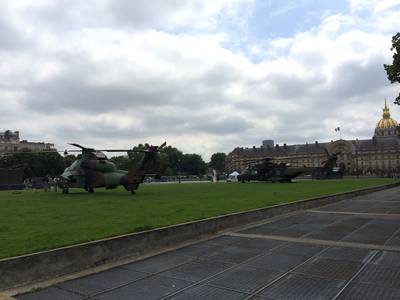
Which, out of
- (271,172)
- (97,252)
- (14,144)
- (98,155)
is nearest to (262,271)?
(97,252)

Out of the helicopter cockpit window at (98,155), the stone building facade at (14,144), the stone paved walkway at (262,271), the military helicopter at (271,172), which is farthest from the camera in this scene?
the stone building facade at (14,144)

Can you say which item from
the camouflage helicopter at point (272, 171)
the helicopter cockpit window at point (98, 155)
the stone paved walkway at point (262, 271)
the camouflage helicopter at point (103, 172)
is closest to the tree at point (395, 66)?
the stone paved walkway at point (262, 271)

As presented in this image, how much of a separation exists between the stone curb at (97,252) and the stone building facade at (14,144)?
15849 centimetres

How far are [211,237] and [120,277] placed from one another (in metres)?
4.82

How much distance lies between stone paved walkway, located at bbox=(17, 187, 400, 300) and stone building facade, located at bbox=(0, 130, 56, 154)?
160121mm

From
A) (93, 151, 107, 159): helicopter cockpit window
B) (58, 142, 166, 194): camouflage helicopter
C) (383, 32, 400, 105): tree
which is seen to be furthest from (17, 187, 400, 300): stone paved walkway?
(93, 151, 107, 159): helicopter cockpit window

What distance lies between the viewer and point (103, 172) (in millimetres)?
32531

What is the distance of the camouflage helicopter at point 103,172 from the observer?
1262 inches

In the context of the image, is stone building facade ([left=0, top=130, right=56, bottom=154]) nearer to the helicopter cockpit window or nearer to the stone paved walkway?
the helicopter cockpit window

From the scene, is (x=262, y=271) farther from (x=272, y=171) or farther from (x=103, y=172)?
(x=272, y=171)

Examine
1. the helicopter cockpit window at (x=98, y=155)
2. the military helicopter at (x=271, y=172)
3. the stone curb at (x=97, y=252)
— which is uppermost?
the helicopter cockpit window at (x=98, y=155)

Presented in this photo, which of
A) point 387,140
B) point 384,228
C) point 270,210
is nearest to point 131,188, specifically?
point 270,210

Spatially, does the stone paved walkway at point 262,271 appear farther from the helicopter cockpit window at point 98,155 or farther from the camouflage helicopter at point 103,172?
the helicopter cockpit window at point 98,155

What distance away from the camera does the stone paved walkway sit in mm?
7086
